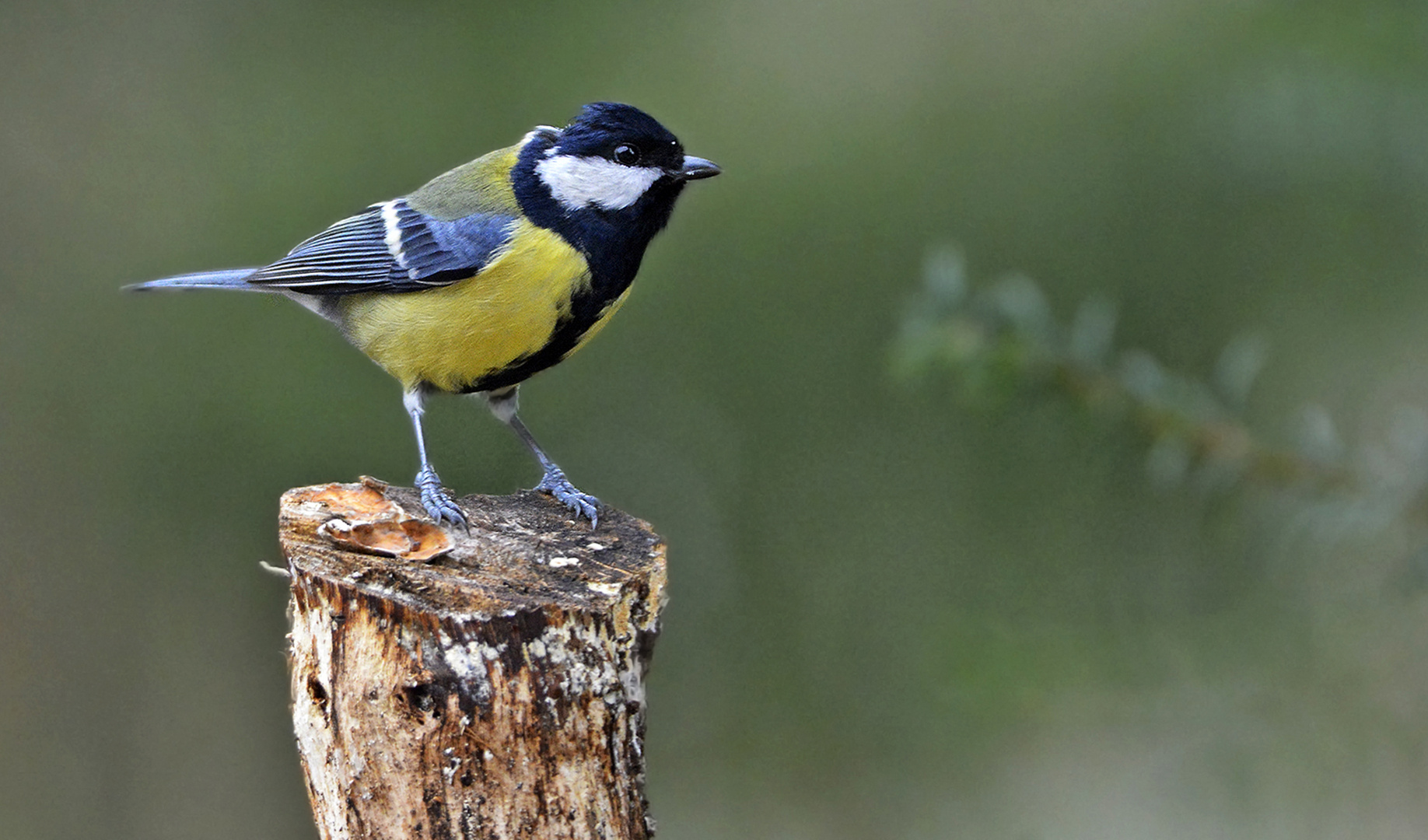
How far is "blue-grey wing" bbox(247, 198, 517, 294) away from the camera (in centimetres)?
212

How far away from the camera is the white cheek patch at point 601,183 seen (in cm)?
210

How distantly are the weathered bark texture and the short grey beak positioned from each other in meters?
0.86

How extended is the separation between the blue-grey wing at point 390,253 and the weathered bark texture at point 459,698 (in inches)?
27.5

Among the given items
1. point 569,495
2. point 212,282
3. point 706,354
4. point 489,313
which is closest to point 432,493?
point 569,495

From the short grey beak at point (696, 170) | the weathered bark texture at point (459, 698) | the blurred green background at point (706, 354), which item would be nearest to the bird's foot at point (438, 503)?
the weathered bark texture at point (459, 698)

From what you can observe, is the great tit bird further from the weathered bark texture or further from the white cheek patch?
the weathered bark texture

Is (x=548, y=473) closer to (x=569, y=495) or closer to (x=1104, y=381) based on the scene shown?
(x=569, y=495)

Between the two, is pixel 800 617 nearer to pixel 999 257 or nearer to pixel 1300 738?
pixel 999 257

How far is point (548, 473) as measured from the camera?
2.18 m

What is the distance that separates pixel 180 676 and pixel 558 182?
6.93 feet

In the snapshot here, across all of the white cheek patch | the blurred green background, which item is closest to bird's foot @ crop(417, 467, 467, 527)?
the white cheek patch

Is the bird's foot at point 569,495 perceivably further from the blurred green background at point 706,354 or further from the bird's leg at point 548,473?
the blurred green background at point 706,354

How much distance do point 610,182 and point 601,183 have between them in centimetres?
1

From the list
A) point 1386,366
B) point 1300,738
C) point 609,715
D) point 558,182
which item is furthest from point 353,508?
point 1386,366
